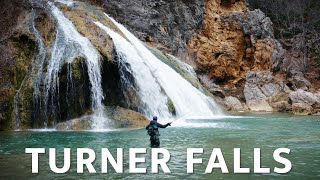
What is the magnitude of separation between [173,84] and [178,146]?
49.7 ft

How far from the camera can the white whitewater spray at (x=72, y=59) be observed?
21578mm

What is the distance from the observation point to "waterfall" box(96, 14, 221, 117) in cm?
2638

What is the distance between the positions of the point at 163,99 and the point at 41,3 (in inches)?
377

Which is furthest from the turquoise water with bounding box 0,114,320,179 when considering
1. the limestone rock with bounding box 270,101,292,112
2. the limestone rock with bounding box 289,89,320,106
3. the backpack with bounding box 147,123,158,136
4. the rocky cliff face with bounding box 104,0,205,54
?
the rocky cliff face with bounding box 104,0,205,54

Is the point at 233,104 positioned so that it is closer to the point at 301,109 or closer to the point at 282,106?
the point at 282,106

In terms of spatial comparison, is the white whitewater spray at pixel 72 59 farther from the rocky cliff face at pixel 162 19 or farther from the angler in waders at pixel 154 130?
the rocky cliff face at pixel 162 19

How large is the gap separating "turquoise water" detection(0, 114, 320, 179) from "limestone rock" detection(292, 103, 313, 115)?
15071mm

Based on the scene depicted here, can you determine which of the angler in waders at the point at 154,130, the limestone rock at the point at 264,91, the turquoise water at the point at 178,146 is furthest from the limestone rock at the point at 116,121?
the limestone rock at the point at 264,91


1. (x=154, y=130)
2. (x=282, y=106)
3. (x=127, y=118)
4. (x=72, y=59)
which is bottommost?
(x=154, y=130)

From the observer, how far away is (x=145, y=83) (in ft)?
83.7

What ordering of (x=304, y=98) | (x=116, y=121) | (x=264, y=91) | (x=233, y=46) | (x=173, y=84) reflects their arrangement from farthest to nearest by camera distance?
(x=233, y=46)
(x=264, y=91)
(x=304, y=98)
(x=173, y=84)
(x=116, y=121)

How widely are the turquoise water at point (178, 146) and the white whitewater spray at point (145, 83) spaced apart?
422cm

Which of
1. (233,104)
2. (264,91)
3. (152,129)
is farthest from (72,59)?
(264,91)

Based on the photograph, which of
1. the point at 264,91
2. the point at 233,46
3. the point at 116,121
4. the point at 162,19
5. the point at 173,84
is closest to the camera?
the point at 116,121
